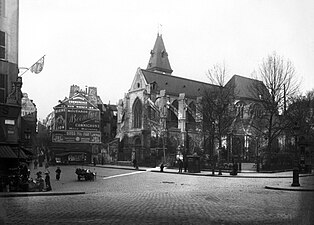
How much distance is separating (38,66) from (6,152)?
0.90 meters

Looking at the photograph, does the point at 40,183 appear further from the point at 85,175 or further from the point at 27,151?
the point at 27,151

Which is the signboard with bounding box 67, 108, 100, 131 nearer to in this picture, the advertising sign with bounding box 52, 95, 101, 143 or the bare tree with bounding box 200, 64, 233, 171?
the advertising sign with bounding box 52, 95, 101, 143

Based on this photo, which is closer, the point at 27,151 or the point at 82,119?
the point at 82,119

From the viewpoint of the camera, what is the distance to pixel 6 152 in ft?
11.7

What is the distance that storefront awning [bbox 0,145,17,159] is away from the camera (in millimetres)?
3463

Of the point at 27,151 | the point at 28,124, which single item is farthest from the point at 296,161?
the point at 28,124

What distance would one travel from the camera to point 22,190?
817 centimetres

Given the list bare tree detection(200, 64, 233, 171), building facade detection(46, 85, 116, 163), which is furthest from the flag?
bare tree detection(200, 64, 233, 171)

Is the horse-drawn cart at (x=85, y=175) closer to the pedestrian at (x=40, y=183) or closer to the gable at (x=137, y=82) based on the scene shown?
the gable at (x=137, y=82)

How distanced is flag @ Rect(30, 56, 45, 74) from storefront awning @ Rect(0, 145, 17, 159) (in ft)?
2.70

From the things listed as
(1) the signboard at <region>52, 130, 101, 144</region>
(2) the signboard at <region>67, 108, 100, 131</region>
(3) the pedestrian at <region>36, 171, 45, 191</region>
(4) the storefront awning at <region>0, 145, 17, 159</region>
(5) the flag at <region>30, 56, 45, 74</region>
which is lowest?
(3) the pedestrian at <region>36, 171, 45, 191</region>

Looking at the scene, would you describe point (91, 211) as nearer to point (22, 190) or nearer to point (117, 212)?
point (117, 212)

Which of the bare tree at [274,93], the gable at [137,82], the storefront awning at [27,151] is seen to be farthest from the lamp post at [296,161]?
the storefront awning at [27,151]

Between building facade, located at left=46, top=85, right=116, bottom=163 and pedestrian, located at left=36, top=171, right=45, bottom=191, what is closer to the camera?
building facade, located at left=46, top=85, right=116, bottom=163
